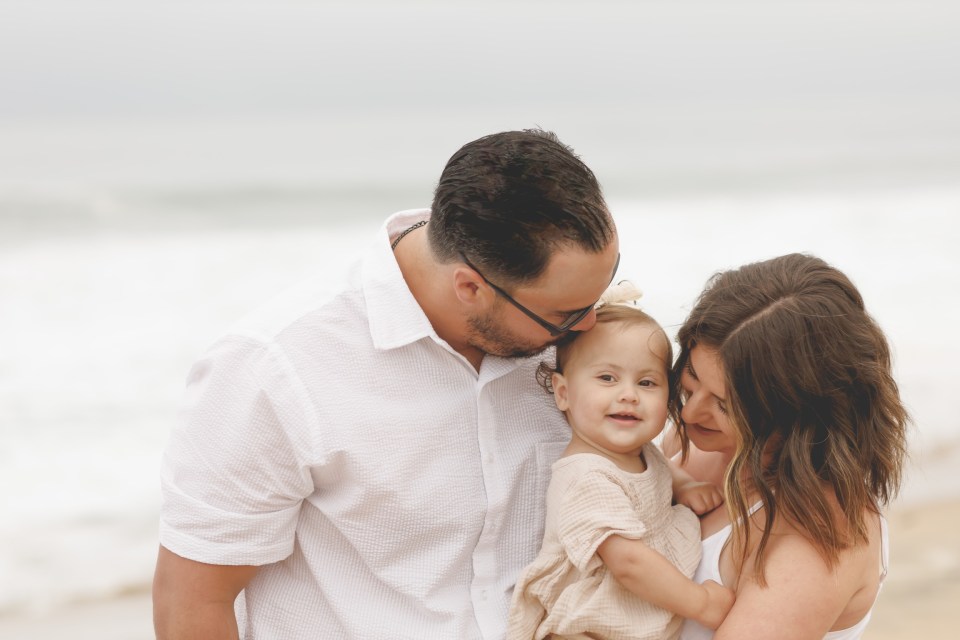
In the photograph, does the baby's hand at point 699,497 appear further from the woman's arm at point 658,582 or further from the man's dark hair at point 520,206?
the man's dark hair at point 520,206

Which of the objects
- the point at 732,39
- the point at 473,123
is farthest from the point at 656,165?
the point at 732,39

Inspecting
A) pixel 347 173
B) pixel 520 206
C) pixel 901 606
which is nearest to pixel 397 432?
pixel 520 206

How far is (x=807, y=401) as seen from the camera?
2.52 metres

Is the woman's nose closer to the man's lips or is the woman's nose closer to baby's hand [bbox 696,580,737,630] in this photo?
the man's lips

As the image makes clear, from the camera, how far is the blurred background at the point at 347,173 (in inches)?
281

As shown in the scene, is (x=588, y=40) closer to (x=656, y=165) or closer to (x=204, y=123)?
(x=656, y=165)

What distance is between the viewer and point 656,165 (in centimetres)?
1861

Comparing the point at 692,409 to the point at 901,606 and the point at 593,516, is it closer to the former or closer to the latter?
the point at 593,516

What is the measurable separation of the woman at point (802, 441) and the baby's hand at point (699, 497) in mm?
245

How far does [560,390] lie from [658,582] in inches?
21.7

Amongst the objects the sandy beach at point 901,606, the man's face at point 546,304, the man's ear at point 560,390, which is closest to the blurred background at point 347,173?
the sandy beach at point 901,606

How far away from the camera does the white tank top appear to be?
266 centimetres

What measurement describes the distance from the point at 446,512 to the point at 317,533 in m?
0.33

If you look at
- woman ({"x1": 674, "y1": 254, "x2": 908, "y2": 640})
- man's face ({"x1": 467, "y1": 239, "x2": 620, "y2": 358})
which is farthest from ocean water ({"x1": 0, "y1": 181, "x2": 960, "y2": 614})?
woman ({"x1": 674, "y1": 254, "x2": 908, "y2": 640})
